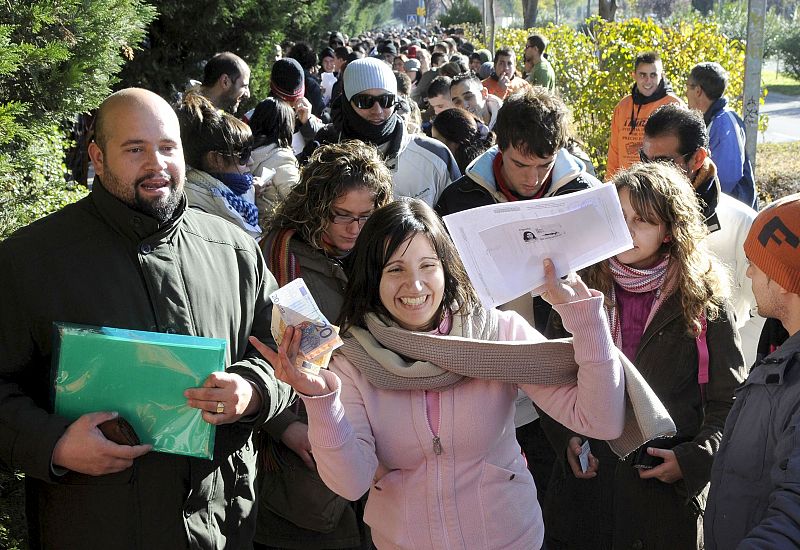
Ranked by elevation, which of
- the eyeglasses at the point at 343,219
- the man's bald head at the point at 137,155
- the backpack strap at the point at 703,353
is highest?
the man's bald head at the point at 137,155

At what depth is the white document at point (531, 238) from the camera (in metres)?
2.40

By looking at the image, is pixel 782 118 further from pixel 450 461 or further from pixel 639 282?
pixel 450 461

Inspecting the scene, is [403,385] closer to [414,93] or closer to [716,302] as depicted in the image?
[716,302]

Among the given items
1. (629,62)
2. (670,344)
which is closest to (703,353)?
(670,344)

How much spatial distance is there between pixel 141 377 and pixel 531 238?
1.15 metres

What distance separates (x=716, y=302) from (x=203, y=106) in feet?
8.39

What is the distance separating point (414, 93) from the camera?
14.7 meters

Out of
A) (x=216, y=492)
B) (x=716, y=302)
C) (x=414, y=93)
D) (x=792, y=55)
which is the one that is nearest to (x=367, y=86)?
(x=716, y=302)

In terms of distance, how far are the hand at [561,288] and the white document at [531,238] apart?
2 centimetres

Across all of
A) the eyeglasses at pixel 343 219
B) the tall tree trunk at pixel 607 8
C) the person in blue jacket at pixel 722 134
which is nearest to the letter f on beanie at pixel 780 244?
the eyeglasses at pixel 343 219

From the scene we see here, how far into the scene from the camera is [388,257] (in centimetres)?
268

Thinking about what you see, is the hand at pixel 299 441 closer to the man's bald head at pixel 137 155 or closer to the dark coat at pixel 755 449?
the man's bald head at pixel 137 155

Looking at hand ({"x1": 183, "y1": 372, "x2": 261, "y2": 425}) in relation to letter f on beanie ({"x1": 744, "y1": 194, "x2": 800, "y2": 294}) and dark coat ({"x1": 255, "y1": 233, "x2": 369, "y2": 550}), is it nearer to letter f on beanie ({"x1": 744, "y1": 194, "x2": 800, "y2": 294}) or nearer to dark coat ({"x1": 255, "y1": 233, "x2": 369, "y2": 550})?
dark coat ({"x1": 255, "y1": 233, "x2": 369, "y2": 550})

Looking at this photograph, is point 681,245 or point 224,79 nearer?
point 681,245
